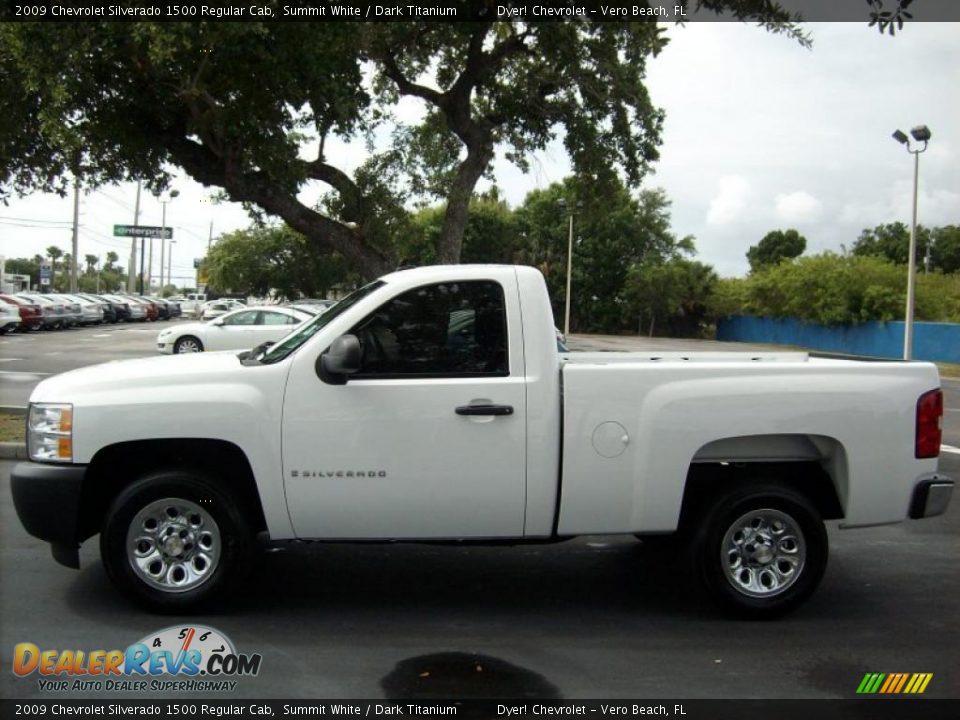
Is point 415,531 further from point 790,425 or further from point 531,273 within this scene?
point 790,425

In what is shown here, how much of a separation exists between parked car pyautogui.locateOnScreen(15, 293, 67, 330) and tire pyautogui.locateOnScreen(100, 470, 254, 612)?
112 feet

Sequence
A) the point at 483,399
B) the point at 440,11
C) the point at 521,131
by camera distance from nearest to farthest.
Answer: the point at 483,399 < the point at 440,11 < the point at 521,131

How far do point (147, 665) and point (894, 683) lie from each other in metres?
3.62

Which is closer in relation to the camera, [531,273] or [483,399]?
[483,399]

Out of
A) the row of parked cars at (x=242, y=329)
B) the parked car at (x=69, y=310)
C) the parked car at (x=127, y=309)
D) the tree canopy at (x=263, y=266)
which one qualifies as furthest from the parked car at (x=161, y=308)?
the row of parked cars at (x=242, y=329)

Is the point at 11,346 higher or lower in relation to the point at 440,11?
lower

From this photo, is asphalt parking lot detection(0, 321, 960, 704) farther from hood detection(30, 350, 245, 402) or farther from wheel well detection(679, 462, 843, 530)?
hood detection(30, 350, 245, 402)

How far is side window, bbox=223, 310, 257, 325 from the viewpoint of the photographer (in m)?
22.5

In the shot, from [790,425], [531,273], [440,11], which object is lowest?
[790,425]

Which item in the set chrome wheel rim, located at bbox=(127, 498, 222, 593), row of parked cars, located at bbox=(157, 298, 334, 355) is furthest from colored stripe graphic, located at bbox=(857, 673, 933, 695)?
row of parked cars, located at bbox=(157, 298, 334, 355)

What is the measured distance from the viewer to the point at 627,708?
13.1 ft

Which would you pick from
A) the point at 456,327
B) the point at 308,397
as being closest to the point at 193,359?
the point at 308,397

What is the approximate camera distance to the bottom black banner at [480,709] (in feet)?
12.8

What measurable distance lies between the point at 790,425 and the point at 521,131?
1151 centimetres
